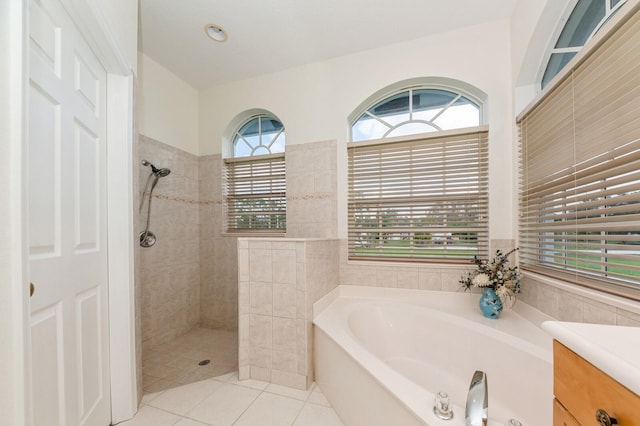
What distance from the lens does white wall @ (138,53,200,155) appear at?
7.76 ft

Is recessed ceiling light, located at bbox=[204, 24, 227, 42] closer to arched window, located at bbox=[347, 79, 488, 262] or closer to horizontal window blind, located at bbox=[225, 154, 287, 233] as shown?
horizontal window blind, located at bbox=[225, 154, 287, 233]

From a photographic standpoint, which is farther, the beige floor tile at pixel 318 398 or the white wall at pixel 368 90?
the white wall at pixel 368 90

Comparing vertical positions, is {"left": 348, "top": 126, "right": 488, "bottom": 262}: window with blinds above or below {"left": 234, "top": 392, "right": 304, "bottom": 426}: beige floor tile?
above

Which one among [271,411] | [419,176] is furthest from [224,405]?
[419,176]

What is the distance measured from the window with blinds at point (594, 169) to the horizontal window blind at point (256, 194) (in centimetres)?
214

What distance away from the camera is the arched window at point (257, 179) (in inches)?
110

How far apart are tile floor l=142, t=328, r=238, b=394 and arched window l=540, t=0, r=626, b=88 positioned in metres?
3.23

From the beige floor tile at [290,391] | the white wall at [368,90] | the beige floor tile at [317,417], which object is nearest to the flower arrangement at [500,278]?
the white wall at [368,90]

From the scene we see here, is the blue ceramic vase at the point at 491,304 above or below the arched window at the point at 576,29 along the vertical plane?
below

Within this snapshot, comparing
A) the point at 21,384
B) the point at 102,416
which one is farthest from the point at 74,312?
the point at 102,416

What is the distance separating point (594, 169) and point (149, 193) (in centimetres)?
311

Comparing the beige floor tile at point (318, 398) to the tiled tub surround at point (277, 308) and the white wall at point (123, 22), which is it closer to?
the tiled tub surround at point (277, 308)

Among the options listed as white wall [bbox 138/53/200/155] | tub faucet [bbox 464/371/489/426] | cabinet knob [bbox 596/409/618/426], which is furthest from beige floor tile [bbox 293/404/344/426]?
white wall [bbox 138/53/200/155]

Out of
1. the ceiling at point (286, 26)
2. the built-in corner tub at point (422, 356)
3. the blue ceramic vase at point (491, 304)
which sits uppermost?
the ceiling at point (286, 26)
